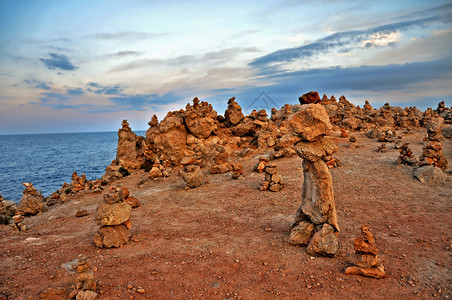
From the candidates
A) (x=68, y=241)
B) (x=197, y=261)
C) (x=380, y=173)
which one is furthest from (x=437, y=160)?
(x=68, y=241)

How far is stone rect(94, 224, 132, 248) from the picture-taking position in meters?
10.8

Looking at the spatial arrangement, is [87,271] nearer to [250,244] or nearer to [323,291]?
[250,244]

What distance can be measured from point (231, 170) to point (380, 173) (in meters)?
11.7

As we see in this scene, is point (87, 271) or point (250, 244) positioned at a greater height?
point (87, 271)

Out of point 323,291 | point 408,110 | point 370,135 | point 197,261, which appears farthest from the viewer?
point 408,110

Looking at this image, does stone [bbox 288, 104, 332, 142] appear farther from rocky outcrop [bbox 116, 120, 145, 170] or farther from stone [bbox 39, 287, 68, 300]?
rocky outcrop [bbox 116, 120, 145, 170]

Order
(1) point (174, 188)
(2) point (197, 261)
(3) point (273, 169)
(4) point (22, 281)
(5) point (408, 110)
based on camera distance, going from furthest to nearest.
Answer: (5) point (408, 110)
(1) point (174, 188)
(3) point (273, 169)
(2) point (197, 261)
(4) point (22, 281)

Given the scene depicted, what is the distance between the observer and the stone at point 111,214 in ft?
36.2

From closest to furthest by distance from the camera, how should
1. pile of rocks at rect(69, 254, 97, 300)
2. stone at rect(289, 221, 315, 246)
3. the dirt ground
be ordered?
pile of rocks at rect(69, 254, 97, 300), the dirt ground, stone at rect(289, 221, 315, 246)

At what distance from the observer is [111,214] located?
439 inches

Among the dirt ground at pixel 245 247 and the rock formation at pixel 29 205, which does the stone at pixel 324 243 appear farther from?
the rock formation at pixel 29 205

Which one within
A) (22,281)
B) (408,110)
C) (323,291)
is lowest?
(323,291)

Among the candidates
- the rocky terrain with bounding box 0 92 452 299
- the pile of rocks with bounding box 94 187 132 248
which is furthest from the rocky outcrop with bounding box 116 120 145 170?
the pile of rocks with bounding box 94 187 132 248

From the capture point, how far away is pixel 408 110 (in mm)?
42219
